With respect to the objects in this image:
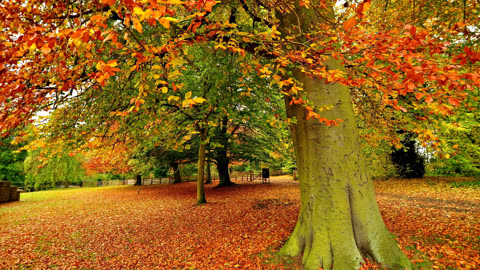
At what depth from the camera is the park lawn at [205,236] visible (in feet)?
13.9

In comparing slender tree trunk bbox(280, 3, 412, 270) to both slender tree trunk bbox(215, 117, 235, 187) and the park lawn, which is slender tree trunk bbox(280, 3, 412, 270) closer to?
the park lawn

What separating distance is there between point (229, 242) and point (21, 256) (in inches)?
192

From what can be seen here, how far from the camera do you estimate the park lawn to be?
13.9 feet

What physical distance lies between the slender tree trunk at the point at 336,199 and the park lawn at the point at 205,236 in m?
0.65

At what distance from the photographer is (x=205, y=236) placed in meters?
5.77

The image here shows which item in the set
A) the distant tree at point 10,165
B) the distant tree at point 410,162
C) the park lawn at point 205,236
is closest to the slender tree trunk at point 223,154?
the park lawn at point 205,236

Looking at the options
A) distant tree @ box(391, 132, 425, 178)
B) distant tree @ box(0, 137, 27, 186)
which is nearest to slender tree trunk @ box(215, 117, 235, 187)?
distant tree @ box(391, 132, 425, 178)

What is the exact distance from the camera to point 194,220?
738 cm

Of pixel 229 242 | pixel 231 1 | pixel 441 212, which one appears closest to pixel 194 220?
pixel 229 242

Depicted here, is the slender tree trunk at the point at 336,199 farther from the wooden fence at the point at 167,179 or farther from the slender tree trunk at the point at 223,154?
the wooden fence at the point at 167,179

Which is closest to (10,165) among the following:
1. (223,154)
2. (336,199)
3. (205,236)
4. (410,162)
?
(223,154)

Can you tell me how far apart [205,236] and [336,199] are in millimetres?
3648

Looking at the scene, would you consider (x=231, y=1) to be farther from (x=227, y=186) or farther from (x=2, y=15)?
(x=227, y=186)

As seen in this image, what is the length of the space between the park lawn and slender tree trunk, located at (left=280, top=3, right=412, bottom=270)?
0.65m
